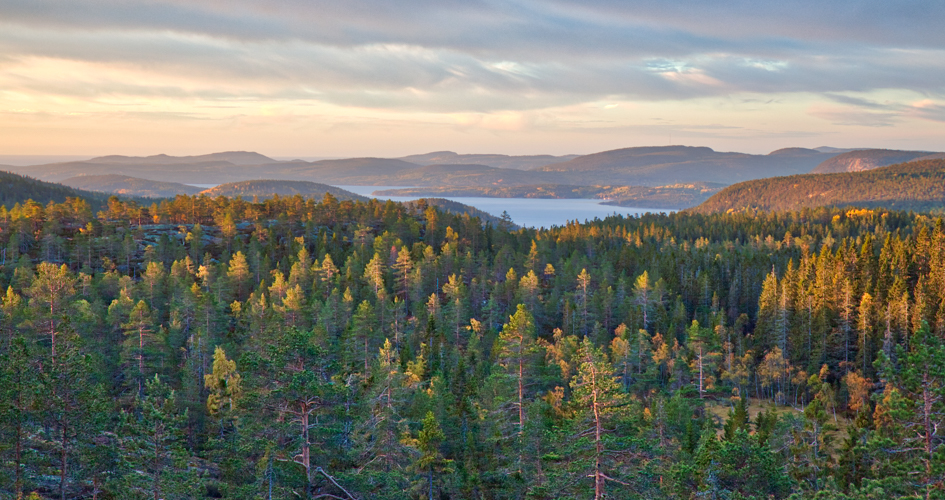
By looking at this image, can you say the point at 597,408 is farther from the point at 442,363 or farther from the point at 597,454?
the point at 442,363

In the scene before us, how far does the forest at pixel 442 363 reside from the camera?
27.4m

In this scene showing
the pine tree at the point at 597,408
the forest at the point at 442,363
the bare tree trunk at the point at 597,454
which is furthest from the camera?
the forest at the point at 442,363

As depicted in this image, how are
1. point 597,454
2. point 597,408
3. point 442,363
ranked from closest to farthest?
point 597,454, point 597,408, point 442,363

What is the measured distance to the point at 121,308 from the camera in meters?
71.4

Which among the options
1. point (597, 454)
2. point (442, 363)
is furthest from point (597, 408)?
point (442, 363)

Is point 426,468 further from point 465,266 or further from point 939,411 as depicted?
point 465,266

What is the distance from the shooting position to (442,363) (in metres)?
69.1

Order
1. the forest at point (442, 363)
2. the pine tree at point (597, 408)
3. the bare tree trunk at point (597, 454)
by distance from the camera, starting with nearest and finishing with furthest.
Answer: the bare tree trunk at point (597, 454) → the pine tree at point (597, 408) → the forest at point (442, 363)

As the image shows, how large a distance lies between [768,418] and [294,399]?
4372 cm

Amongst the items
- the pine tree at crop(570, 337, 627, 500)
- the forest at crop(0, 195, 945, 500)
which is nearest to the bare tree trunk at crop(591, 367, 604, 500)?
the pine tree at crop(570, 337, 627, 500)

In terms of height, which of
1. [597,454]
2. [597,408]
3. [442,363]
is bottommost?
[442,363]

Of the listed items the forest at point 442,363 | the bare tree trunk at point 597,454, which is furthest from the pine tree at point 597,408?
the forest at point 442,363

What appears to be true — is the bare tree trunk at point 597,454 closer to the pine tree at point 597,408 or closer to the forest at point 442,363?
the pine tree at point 597,408

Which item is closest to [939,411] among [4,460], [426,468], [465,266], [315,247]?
[426,468]
